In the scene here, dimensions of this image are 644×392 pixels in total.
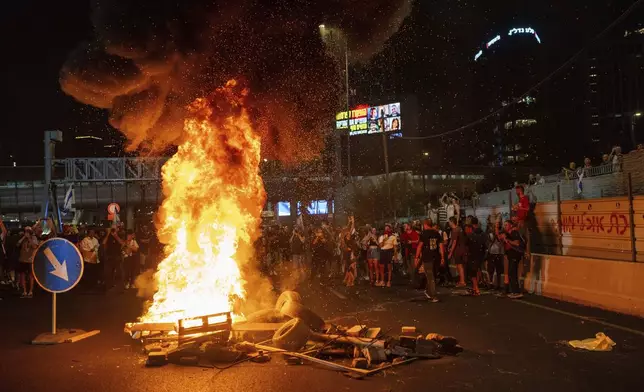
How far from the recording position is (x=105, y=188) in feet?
109

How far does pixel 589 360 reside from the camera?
6488 mm

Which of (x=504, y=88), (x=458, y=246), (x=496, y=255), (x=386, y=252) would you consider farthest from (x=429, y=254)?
(x=504, y=88)

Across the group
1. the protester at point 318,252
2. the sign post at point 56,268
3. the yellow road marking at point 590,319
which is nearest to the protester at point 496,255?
A: the yellow road marking at point 590,319

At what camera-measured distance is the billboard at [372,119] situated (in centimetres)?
5175

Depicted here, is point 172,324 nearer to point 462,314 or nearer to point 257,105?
point 257,105

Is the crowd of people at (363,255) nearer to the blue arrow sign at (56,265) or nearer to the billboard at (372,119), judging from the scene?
the blue arrow sign at (56,265)

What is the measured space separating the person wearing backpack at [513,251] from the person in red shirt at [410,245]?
3.47 metres

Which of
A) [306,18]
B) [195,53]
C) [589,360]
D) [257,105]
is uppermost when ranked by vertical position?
[306,18]

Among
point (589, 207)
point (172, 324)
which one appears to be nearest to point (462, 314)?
point (589, 207)

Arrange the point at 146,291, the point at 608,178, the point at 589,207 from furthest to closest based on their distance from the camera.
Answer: the point at 608,178 → the point at 146,291 → the point at 589,207

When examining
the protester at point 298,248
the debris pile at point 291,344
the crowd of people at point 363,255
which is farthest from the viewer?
the protester at point 298,248

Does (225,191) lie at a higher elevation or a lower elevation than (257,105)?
lower

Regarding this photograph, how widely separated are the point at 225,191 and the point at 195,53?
2.44 metres

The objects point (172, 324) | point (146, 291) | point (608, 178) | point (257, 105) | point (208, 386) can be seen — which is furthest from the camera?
point (608, 178)
